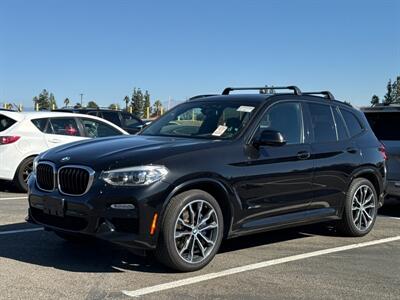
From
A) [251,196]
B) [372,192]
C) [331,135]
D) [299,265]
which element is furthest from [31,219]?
[372,192]

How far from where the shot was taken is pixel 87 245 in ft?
21.2

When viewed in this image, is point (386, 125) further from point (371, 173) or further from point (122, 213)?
point (122, 213)

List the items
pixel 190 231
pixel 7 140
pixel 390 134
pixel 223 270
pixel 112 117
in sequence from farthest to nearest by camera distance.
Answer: pixel 112 117 → pixel 7 140 → pixel 390 134 → pixel 223 270 → pixel 190 231

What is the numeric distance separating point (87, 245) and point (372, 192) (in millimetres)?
3697

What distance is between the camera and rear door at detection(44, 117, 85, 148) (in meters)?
11.1

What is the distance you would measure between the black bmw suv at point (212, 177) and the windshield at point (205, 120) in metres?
0.02

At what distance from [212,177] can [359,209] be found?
273cm

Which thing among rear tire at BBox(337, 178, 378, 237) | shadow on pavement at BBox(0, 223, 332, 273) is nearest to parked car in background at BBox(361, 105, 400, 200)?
rear tire at BBox(337, 178, 378, 237)

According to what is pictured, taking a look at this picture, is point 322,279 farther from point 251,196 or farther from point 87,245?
point 87,245

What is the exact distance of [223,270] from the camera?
5.59 meters

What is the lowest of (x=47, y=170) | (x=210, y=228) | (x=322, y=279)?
(x=322, y=279)

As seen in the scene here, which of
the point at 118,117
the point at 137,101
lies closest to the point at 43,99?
the point at 137,101

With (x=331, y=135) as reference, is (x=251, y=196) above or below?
below

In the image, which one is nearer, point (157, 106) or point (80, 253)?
point (80, 253)
